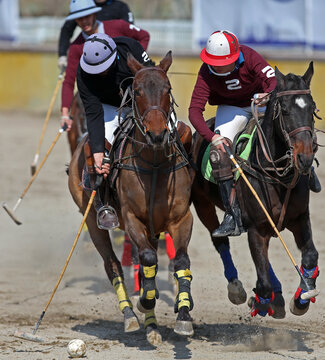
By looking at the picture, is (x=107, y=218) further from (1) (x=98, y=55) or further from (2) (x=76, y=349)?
(1) (x=98, y=55)

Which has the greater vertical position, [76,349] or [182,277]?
[182,277]

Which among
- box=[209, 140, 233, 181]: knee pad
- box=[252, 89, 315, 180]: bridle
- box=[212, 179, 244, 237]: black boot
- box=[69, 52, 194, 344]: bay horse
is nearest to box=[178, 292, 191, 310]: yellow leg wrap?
box=[69, 52, 194, 344]: bay horse

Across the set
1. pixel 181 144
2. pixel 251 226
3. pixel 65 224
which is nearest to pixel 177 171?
pixel 181 144

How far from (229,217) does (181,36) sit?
1074cm

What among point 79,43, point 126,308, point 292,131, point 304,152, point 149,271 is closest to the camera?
point 304,152

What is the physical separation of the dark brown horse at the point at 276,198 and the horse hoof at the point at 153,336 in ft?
2.65

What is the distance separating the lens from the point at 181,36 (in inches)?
664

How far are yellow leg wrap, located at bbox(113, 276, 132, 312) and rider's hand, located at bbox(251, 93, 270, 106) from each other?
2.06 m

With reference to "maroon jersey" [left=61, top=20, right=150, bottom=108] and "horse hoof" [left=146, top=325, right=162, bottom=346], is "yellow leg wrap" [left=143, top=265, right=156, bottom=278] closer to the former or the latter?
"horse hoof" [left=146, top=325, right=162, bottom=346]

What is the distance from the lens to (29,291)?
880 cm

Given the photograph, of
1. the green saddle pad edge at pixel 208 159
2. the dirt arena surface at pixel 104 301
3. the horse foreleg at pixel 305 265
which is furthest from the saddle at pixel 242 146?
the dirt arena surface at pixel 104 301

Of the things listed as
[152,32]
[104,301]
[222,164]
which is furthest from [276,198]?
[152,32]

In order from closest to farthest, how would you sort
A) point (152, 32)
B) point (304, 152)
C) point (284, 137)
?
point (304, 152) → point (284, 137) → point (152, 32)

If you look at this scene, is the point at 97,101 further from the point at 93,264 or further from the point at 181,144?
the point at 93,264
